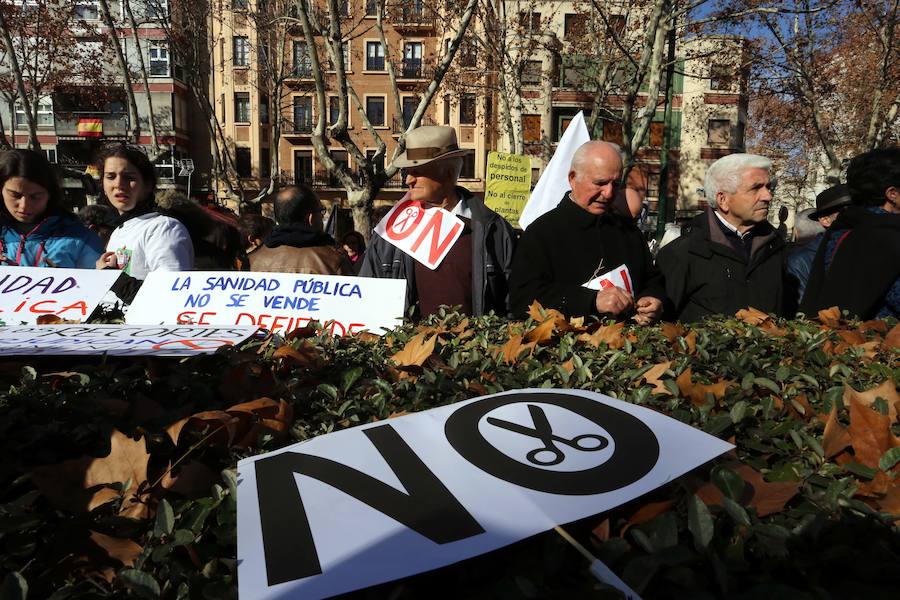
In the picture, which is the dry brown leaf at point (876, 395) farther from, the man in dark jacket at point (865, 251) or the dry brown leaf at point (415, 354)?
the man in dark jacket at point (865, 251)

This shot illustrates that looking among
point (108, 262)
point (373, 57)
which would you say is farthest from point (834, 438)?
point (373, 57)

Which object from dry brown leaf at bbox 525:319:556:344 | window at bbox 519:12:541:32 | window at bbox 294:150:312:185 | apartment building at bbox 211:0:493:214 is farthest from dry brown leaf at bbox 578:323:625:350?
window at bbox 294:150:312:185

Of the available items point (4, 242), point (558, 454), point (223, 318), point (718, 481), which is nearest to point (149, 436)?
point (558, 454)

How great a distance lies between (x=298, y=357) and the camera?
5.73ft

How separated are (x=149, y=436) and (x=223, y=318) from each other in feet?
5.47

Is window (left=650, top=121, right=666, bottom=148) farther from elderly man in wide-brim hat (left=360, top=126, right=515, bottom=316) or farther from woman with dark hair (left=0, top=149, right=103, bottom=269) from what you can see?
woman with dark hair (left=0, top=149, right=103, bottom=269)

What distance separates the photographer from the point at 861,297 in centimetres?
319

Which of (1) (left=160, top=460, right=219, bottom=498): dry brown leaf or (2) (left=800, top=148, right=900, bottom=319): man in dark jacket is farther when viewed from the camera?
(2) (left=800, top=148, right=900, bottom=319): man in dark jacket

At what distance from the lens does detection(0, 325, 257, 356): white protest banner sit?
160 centimetres

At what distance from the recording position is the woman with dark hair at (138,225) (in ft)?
11.6

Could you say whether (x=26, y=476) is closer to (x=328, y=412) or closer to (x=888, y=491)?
(x=328, y=412)

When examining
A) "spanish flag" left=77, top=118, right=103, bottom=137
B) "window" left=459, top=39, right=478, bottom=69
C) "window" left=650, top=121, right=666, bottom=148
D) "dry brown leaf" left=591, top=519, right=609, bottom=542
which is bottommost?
"dry brown leaf" left=591, top=519, right=609, bottom=542

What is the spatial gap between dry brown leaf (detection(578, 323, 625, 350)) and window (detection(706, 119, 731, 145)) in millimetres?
40631

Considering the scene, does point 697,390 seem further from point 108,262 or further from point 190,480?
point 108,262
